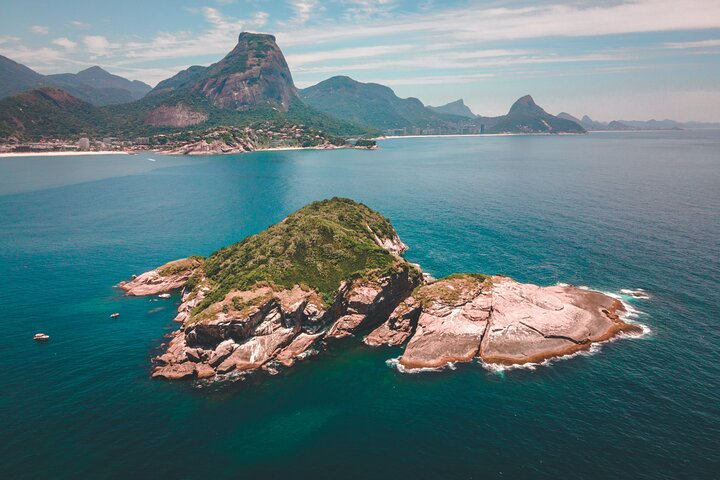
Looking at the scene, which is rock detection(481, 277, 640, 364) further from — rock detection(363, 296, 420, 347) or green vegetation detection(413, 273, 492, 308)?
rock detection(363, 296, 420, 347)

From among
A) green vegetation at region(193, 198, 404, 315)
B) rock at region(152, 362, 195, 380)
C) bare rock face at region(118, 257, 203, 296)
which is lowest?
rock at region(152, 362, 195, 380)

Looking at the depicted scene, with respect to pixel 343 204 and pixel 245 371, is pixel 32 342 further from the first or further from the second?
pixel 343 204

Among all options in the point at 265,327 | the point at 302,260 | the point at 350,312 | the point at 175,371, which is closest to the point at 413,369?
the point at 350,312

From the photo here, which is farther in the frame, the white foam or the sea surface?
the white foam

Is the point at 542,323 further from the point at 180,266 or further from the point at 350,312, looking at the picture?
the point at 180,266

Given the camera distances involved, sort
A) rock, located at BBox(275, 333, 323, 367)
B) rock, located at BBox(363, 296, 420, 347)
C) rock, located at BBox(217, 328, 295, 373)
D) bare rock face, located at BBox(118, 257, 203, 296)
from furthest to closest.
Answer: bare rock face, located at BBox(118, 257, 203, 296) < rock, located at BBox(363, 296, 420, 347) < rock, located at BBox(275, 333, 323, 367) < rock, located at BBox(217, 328, 295, 373)

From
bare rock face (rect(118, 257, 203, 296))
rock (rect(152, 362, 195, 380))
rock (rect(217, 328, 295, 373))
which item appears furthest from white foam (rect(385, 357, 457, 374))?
bare rock face (rect(118, 257, 203, 296))

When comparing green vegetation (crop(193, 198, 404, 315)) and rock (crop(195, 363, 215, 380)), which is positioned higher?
green vegetation (crop(193, 198, 404, 315))
